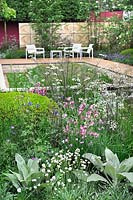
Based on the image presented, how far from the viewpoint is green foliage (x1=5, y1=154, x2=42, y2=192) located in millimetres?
2889

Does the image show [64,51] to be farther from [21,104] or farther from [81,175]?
[81,175]

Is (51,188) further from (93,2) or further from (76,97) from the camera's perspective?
(93,2)

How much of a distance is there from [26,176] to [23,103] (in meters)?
1.45

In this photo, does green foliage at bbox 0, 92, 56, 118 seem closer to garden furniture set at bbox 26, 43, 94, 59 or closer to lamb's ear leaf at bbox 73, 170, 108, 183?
lamb's ear leaf at bbox 73, 170, 108, 183

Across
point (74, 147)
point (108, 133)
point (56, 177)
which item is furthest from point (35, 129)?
point (56, 177)

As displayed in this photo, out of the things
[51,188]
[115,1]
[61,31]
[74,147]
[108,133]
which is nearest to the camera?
[51,188]

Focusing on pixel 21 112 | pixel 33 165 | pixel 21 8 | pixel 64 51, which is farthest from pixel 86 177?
pixel 21 8

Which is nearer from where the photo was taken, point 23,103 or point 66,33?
point 23,103

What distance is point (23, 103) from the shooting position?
425 cm

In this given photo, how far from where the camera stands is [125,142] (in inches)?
142

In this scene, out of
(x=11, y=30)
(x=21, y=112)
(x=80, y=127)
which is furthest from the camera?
(x=11, y=30)

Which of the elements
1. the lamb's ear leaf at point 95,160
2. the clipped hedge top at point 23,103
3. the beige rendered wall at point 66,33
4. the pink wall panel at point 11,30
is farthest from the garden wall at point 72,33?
the lamb's ear leaf at point 95,160

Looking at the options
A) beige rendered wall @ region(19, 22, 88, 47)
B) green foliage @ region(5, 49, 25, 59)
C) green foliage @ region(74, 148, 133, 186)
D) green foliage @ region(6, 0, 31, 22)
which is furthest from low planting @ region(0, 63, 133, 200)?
green foliage @ region(6, 0, 31, 22)

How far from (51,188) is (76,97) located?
100 inches
